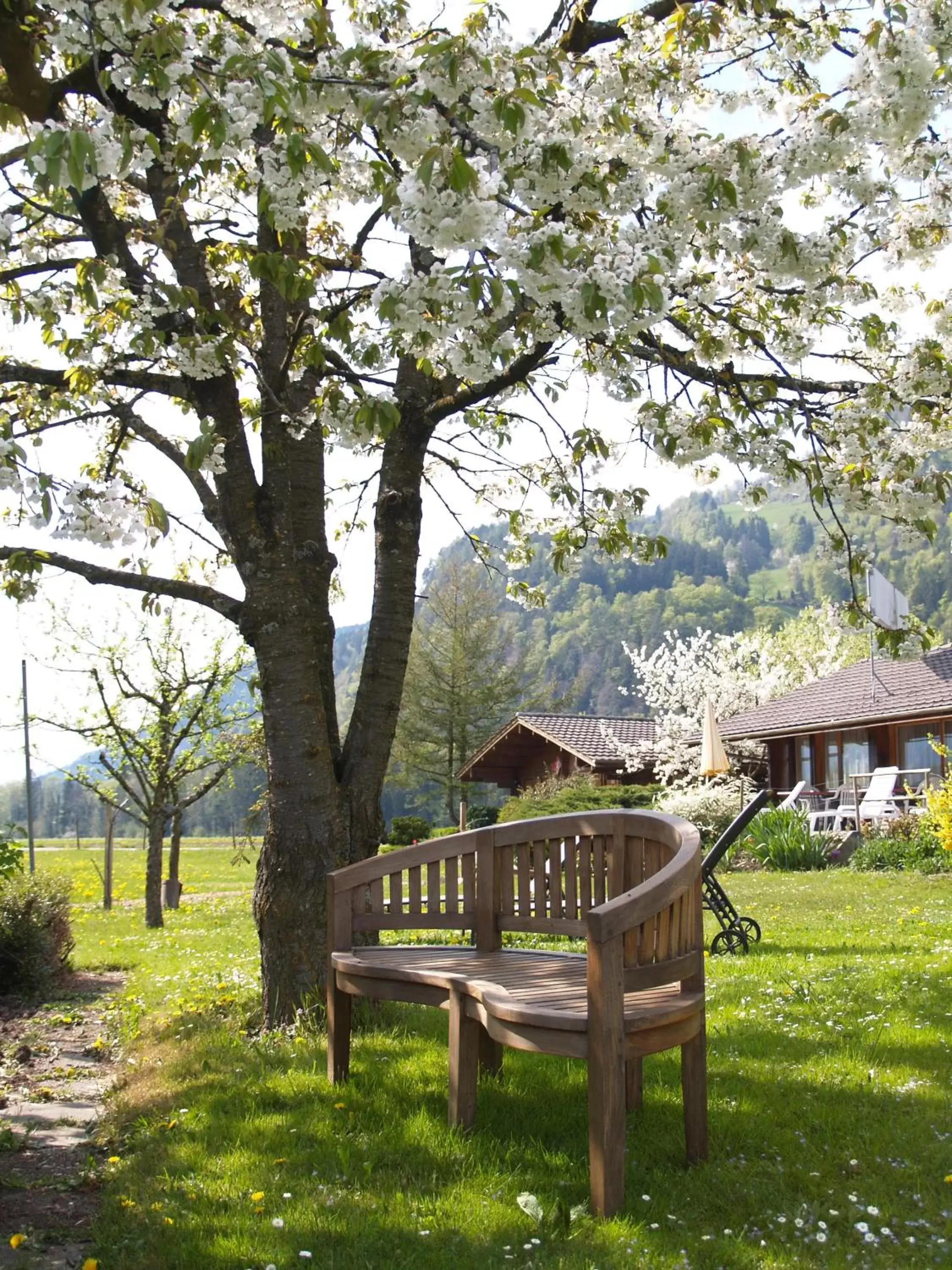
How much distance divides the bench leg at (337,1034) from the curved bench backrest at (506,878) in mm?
226

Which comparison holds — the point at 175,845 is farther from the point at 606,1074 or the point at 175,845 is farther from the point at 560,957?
the point at 606,1074

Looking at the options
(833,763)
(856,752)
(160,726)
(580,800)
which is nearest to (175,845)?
(160,726)

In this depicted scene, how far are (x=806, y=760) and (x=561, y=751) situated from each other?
338 inches

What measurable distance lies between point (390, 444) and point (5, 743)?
20.4 meters

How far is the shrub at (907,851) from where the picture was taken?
53.3ft

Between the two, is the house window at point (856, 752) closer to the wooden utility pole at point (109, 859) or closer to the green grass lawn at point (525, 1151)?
the wooden utility pole at point (109, 859)

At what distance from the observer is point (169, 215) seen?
4.88 metres

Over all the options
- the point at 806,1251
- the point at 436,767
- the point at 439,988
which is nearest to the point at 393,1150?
the point at 439,988

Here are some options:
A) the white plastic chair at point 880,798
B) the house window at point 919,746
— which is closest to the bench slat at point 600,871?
the white plastic chair at point 880,798

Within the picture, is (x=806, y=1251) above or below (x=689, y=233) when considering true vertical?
below

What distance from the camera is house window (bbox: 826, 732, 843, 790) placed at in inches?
1132

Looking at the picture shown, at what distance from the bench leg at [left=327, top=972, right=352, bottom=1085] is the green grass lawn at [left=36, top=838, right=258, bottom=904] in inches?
245

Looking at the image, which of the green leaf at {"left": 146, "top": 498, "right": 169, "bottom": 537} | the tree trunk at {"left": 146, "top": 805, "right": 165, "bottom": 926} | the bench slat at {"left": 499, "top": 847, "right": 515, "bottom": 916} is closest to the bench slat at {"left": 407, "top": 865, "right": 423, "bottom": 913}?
the bench slat at {"left": 499, "top": 847, "right": 515, "bottom": 916}

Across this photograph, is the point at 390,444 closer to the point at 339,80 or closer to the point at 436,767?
the point at 339,80
